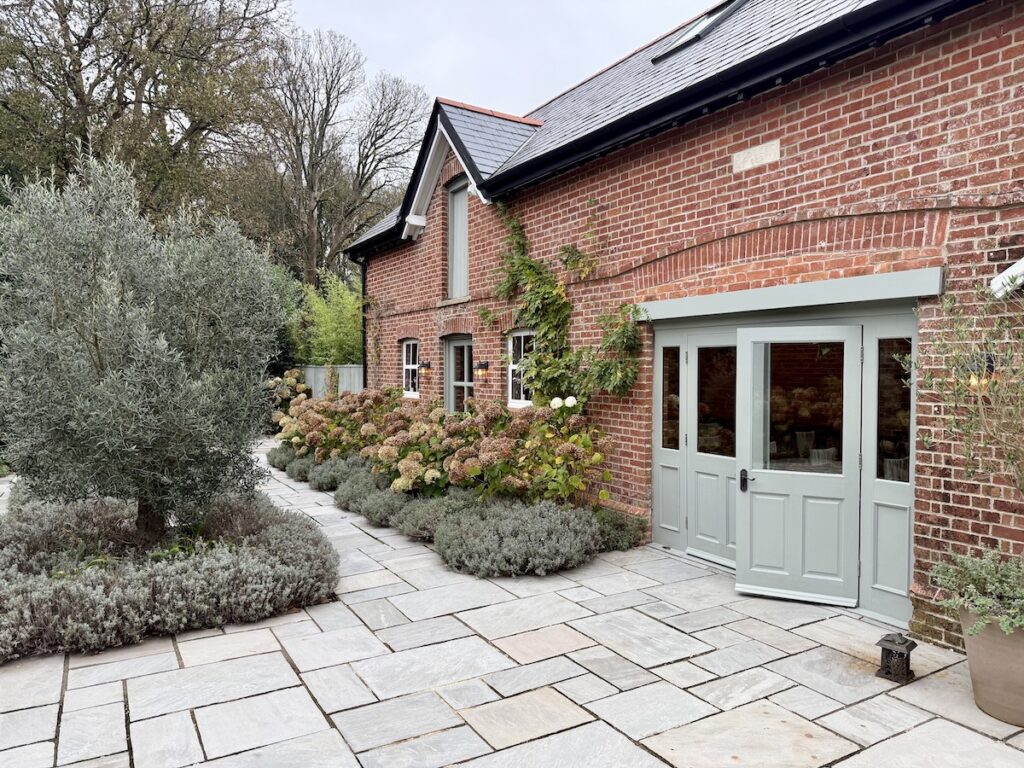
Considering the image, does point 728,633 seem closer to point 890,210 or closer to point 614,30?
point 890,210

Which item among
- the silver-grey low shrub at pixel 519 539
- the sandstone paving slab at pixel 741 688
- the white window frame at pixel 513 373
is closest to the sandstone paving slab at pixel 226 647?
the silver-grey low shrub at pixel 519 539

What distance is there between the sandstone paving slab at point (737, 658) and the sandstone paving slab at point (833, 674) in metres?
0.09

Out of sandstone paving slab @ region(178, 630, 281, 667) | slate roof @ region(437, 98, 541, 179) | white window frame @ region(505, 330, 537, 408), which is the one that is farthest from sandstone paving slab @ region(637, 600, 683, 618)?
slate roof @ region(437, 98, 541, 179)

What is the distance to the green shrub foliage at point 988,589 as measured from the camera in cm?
319

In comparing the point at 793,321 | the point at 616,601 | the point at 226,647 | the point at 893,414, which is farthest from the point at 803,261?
the point at 226,647

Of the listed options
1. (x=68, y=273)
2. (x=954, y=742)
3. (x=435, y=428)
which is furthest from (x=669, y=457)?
(x=68, y=273)

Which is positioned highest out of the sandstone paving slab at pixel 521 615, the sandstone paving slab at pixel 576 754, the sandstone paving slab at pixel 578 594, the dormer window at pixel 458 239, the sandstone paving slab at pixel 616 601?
the dormer window at pixel 458 239

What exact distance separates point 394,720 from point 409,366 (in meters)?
8.94

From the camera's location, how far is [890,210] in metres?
4.41

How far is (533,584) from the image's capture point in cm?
549

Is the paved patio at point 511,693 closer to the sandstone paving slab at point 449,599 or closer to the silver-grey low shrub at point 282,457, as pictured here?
the sandstone paving slab at point 449,599

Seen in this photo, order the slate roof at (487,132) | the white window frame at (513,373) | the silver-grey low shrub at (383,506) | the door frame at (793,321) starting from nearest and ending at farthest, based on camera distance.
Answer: the door frame at (793,321) < the silver-grey low shrub at (383,506) < the white window frame at (513,373) < the slate roof at (487,132)

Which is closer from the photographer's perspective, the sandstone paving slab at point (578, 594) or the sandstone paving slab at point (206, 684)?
the sandstone paving slab at point (206, 684)

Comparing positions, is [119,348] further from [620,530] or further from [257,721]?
[620,530]
